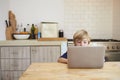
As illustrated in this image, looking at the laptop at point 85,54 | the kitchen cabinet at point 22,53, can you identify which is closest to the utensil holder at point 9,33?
the kitchen cabinet at point 22,53

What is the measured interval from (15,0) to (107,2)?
6.24ft

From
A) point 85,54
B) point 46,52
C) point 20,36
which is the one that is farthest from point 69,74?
point 20,36

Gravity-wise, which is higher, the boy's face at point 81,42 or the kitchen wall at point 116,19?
the kitchen wall at point 116,19

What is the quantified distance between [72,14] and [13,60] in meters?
1.55

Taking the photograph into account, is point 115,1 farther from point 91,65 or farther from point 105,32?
point 91,65

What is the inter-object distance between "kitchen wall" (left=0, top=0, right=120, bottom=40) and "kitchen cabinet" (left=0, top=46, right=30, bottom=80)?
835 mm

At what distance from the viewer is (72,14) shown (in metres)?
4.36

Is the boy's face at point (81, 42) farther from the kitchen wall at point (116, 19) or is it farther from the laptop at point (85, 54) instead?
the kitchen wall at point (116, 19)

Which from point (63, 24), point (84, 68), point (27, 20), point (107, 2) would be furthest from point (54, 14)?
point (84, 68)

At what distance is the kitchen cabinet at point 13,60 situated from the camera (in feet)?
12.1

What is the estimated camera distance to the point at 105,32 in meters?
4.41

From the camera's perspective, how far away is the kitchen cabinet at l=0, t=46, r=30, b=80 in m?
3.70

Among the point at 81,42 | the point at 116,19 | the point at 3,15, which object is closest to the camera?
the point at 81,42

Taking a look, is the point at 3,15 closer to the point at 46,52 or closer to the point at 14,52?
the point at 14,52
